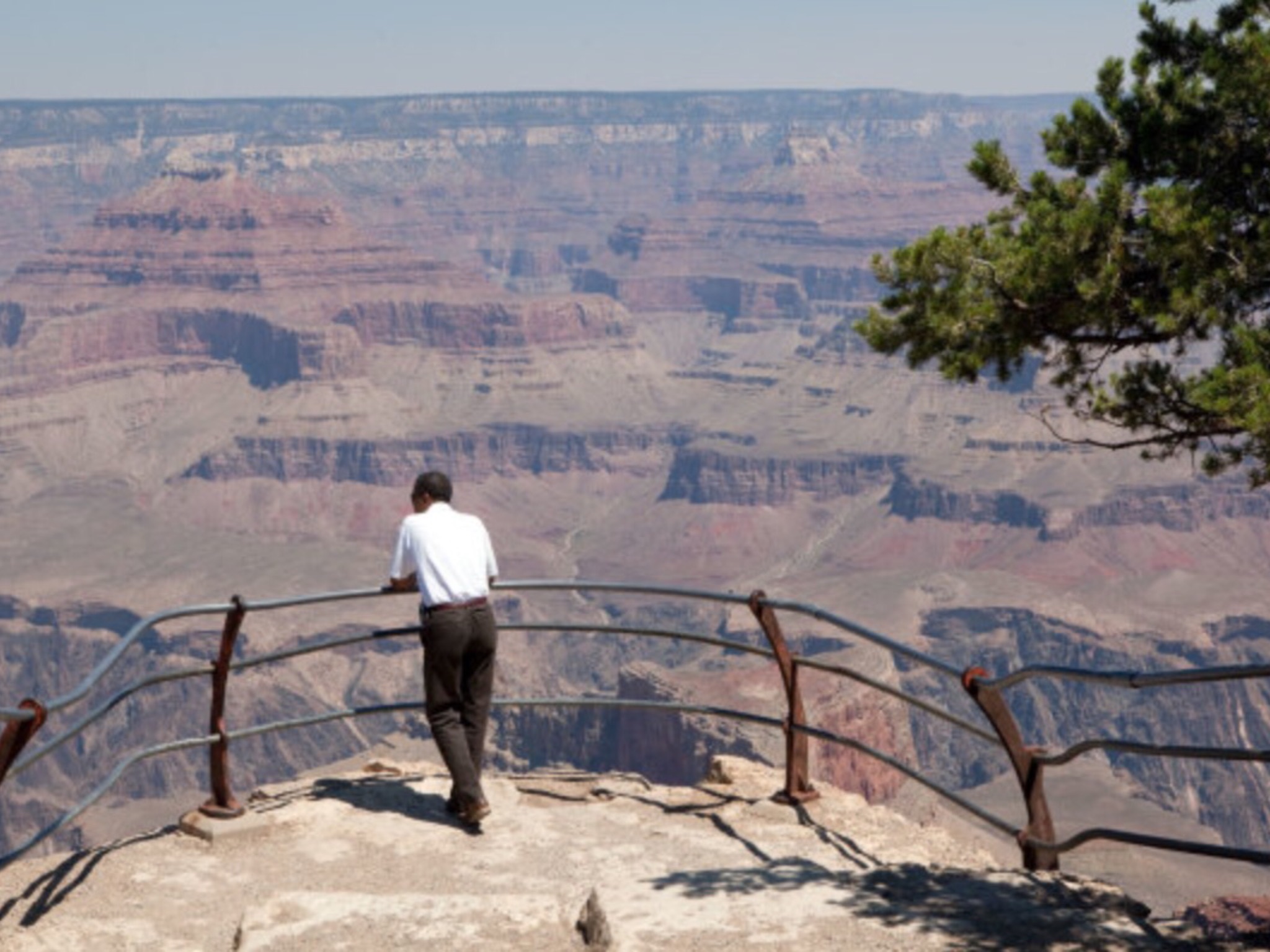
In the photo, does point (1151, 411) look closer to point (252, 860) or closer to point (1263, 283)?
point (1263, 283)

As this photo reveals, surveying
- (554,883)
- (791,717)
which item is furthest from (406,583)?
(791,717)

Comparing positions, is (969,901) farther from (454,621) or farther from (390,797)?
(390,797)

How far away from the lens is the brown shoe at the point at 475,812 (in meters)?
13.2

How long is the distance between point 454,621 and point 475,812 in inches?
58.0

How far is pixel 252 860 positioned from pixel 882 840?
4662 millimetres

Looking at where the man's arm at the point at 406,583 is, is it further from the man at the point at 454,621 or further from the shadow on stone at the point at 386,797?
the shadow on stone at the point at 386,797

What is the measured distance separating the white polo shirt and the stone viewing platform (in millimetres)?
1846

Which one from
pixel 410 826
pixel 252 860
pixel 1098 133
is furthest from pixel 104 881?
pixel 1098 133

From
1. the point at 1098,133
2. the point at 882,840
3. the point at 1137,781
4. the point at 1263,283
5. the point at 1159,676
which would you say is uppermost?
the point at 1098,133

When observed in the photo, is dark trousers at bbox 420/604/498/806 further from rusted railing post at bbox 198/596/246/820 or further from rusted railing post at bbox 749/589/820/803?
rusted railing post at bbox 749/589/820/803

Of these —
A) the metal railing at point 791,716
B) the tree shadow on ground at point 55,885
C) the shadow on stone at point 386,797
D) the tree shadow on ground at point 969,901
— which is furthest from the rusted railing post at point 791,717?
the tree shadow on ground at point 55,885

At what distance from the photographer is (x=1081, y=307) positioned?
10.6 m

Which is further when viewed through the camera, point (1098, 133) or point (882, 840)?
point (882, 840)

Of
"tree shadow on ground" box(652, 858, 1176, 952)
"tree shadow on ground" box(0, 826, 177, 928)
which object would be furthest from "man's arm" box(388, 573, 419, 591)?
"tree shadow on ground" box(652, 858, 1176, 952)
